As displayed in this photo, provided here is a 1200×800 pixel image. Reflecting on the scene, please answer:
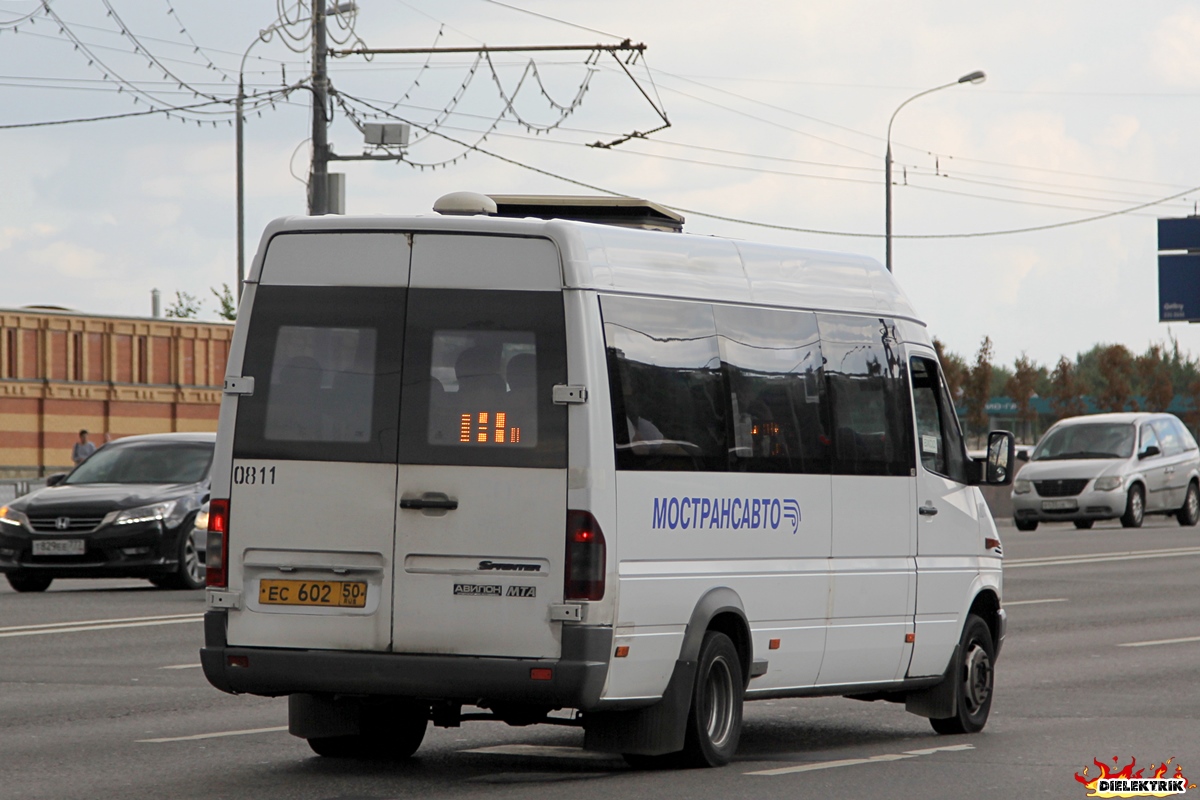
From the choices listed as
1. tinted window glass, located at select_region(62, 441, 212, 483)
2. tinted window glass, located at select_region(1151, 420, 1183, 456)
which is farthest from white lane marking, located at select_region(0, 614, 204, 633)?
tinted window glass, located at select_region(1151, 420, 1183, 456)

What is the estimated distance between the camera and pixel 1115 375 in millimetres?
92688

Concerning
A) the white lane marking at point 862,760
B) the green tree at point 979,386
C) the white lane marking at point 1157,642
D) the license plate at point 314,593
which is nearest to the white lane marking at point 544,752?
the white lane marking at point 862,760

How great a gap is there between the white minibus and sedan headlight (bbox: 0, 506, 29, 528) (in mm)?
11269

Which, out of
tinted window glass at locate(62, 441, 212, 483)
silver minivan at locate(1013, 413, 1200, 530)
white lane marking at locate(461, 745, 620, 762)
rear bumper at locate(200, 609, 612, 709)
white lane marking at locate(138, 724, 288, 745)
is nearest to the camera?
rear bumper at locate(200, 609, 612, 709)

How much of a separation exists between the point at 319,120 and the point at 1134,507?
15.4 metres

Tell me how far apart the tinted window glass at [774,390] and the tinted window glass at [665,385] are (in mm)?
127

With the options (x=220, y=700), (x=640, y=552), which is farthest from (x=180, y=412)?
(x=640, y=552)

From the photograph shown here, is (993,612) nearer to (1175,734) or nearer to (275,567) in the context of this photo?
(1175,734)

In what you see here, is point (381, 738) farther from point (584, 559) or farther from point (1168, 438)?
point (1168, 438)

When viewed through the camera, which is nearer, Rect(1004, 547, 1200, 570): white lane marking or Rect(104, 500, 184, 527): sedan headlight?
Rect(104, 500, 184, 527): sedan headlight

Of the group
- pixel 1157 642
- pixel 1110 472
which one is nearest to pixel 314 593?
pixel 1157 642

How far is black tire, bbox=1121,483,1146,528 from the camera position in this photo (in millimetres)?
34406

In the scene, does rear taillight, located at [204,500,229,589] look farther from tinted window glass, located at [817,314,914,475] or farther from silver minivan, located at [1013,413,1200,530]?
silver minivan, located at [1013,413,1200,530]

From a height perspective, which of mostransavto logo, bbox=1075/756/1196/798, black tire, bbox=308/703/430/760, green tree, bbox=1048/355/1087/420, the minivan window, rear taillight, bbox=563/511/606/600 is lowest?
mostransavto logo, bbox=1075/756/1196/798
